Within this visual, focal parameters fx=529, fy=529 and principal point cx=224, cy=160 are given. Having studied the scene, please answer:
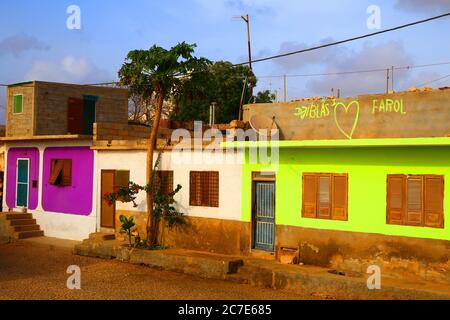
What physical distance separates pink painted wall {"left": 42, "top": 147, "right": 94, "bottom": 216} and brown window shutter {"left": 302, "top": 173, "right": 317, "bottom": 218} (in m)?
7.94

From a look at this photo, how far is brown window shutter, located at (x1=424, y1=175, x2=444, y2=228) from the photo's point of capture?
10.3 metres

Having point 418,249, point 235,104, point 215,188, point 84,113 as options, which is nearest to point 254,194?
point 215,188

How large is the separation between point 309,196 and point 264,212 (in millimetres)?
1410

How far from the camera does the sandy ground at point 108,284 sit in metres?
10.5

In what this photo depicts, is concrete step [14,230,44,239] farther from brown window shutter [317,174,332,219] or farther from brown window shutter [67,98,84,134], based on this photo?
brown window shutter [317,174,332,219]

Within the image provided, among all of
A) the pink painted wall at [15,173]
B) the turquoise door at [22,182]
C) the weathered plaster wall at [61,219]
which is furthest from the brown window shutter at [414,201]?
the turquoise door at [22,182]

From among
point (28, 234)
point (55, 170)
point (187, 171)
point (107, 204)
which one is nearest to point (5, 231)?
point (28, 234)

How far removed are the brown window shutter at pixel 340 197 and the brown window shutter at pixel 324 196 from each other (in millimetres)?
118

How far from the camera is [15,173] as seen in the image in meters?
20.2

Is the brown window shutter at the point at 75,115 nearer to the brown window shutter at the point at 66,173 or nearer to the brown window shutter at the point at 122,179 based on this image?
the brown window shutter at the point at 66,173

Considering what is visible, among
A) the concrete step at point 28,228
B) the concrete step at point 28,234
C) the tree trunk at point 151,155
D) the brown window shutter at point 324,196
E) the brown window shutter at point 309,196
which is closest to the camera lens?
the brown window shutter at point 324,196

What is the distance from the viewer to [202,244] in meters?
14.1
